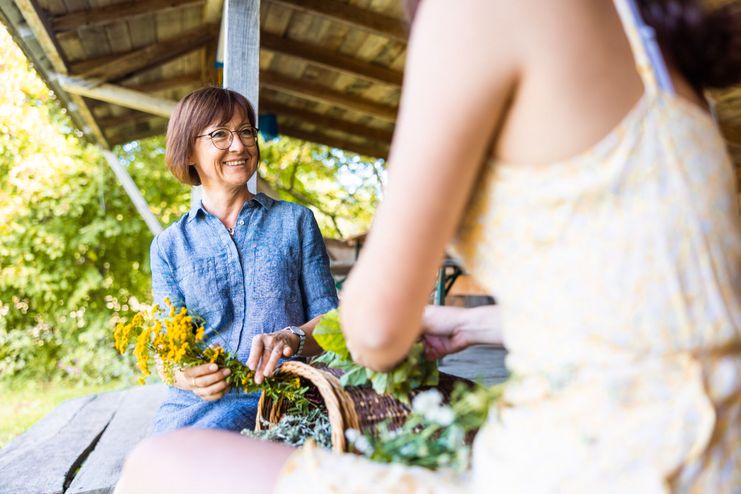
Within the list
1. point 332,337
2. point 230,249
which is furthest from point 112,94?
point 332,337

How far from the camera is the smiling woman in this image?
7.13ft

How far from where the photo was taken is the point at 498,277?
84cm

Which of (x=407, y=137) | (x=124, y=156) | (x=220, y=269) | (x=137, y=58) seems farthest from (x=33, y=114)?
(x=407, y=137)

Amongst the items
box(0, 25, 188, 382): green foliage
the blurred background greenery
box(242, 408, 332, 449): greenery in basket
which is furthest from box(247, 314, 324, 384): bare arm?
box(0, 25, 188, 382): green foliage

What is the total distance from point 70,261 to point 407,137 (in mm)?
8588

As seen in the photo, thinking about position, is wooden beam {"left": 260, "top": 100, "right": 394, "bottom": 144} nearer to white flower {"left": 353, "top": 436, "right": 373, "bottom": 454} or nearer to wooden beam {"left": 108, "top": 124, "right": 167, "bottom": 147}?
wooden beam {"left": 108, "top": 124, "right": 167, "bottom": 147}

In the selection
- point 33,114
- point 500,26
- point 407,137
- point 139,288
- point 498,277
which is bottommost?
point 139,288

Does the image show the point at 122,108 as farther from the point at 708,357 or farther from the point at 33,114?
the point at 708,357

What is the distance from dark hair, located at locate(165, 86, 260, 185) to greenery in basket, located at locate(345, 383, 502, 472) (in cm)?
146

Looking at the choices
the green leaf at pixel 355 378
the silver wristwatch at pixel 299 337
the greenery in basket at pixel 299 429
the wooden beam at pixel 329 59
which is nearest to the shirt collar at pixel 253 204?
the silver wristwatch at pixel 299 337

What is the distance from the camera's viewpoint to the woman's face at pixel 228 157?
2234mm

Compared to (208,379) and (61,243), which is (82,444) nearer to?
(208,379)

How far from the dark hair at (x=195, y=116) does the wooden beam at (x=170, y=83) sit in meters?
4.17

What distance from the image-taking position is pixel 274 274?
2201 mm
